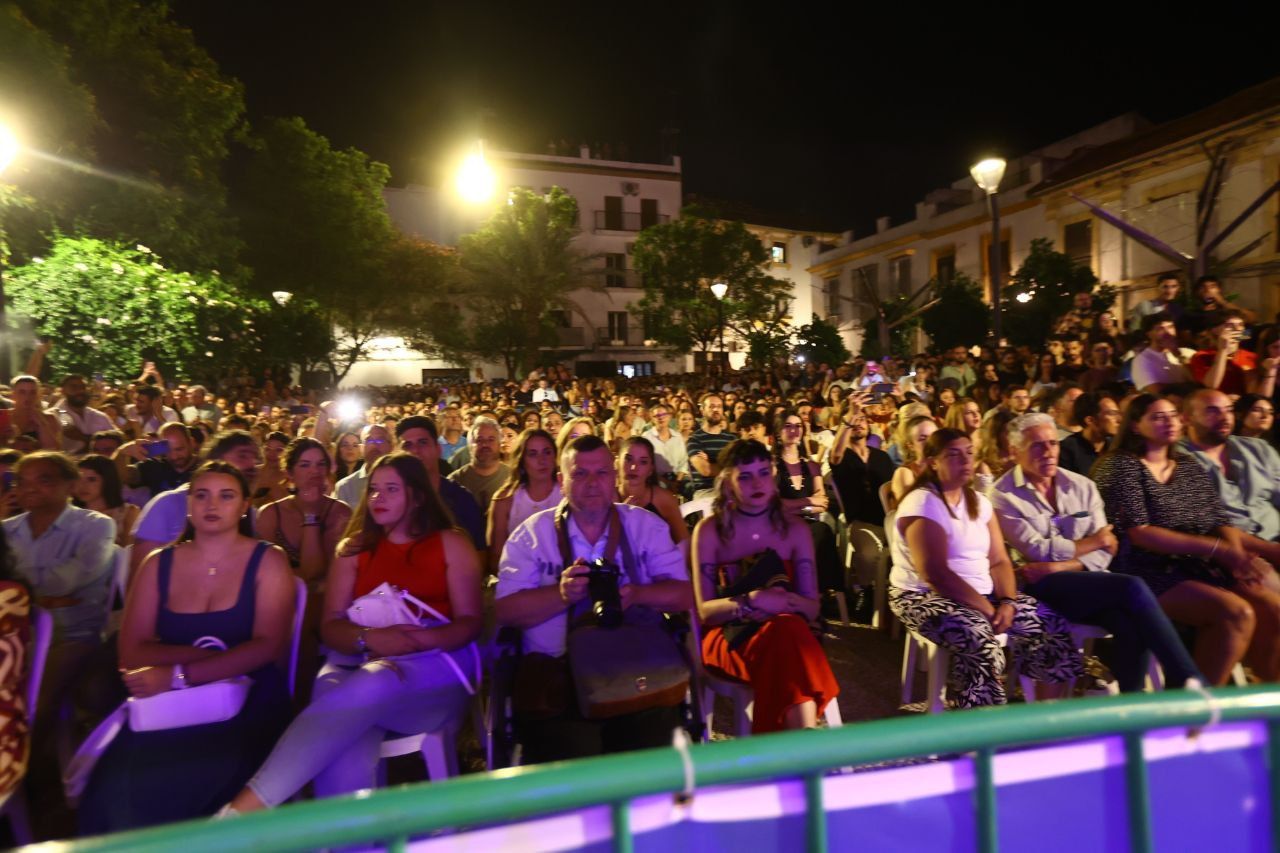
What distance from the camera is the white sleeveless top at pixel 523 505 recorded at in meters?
4.61

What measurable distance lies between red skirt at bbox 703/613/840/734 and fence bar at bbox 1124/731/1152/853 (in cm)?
167

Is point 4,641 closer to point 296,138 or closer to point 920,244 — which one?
point 296,138

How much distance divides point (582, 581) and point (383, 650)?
82cm

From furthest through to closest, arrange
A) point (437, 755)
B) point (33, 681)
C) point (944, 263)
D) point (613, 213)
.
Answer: point (613, 213), point (944, 263), point (437, 755), point (33, 681)

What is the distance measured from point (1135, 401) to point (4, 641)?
5.05 m

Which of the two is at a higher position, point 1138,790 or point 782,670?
point 1138,790

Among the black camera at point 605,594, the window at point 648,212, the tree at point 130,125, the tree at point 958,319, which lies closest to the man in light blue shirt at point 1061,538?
the black camera at point 605,594

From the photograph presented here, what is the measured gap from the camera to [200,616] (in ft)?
9.52

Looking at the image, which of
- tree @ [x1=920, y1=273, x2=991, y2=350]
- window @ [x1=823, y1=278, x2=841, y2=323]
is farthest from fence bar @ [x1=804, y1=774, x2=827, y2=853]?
window @ [x1=823, y1=278, x2=841, y2=323]

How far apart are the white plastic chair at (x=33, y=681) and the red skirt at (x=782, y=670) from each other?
8.77 feet

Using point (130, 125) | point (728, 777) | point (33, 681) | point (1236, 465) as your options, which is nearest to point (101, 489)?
point (33, 681)

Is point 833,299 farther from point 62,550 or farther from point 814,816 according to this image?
point 814,816

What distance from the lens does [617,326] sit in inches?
1622

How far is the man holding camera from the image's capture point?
2.85 meters
